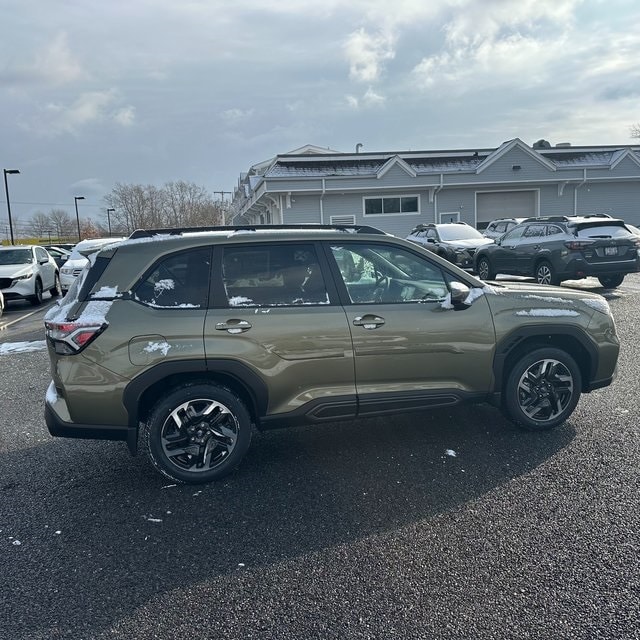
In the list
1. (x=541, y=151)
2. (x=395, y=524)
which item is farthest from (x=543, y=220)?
(x=541, y=151)

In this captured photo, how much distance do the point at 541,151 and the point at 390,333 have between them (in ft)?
97.3

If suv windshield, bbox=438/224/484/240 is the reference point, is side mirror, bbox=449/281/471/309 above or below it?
below

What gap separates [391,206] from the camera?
88.3 feet

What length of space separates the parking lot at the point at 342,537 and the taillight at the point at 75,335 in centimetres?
105

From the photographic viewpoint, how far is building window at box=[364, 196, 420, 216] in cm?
2670

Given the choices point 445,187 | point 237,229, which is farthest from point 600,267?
point 445,187

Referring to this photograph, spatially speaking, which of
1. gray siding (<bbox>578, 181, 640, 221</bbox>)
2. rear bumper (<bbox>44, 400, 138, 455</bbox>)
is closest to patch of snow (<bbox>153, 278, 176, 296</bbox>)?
rear bumper (<bbox>44, 400, 138, 455</bbox>)

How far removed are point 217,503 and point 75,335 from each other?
4.86 feet

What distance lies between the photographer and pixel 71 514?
364cm

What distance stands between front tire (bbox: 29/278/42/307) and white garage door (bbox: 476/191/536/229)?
67.4 ft

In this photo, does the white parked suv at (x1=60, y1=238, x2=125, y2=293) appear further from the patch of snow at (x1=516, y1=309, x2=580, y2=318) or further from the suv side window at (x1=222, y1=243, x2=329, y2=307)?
the patch of snow at (x1=516, y1=309, x2=580, y2=318)

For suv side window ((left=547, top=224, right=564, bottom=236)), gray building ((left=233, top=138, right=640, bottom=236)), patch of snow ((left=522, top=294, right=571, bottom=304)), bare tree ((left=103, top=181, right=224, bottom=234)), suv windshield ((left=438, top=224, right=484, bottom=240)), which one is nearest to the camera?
patch of snow ((left=522, top=294, right=571, bottom=304))

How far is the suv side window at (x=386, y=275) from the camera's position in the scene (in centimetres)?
425

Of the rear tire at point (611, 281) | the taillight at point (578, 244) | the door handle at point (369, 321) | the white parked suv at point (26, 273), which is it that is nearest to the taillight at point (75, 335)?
the door handle at point (369, 321)
